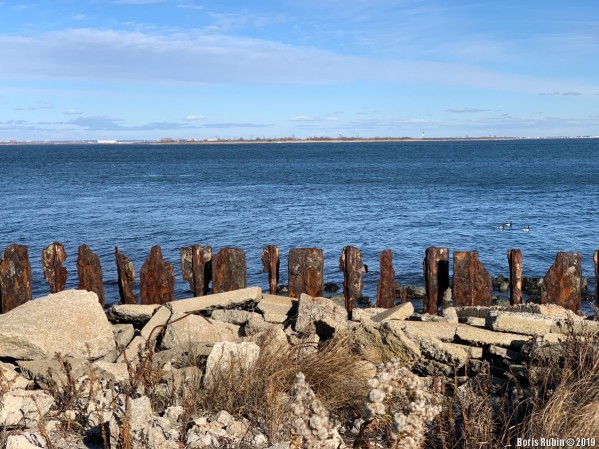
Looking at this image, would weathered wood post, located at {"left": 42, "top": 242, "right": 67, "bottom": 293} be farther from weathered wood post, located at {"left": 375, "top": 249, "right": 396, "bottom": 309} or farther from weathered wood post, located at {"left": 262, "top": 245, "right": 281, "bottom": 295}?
weathered wood post, located at {"left": 375, "top": 249, "right": 396, "bottom": 309}

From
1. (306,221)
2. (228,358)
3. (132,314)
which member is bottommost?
(306,221)

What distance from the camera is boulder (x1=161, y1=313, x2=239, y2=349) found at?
800 cm

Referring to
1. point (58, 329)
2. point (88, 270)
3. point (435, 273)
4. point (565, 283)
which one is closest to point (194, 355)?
point (58, 329)

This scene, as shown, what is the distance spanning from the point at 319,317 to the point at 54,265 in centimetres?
516

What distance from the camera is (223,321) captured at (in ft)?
28.6

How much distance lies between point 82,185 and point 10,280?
42.3 metres

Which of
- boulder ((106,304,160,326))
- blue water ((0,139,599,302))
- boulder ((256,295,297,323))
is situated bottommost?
blue water ((0,139,599,302))

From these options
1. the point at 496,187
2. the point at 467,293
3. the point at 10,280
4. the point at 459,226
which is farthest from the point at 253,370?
the point at 496,187

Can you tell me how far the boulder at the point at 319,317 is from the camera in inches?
300

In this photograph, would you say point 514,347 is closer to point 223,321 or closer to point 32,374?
point 223,321

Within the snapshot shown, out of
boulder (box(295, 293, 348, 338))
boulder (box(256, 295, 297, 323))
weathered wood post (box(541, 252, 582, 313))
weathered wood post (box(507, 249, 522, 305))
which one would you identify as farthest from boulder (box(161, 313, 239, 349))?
weathered wood post (box(541, 252, 582, 313))

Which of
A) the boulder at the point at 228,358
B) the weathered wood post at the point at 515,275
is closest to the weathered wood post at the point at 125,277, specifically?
the boulder at the point at 228,358

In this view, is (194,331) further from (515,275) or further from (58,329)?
(515,275)

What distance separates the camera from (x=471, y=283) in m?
10.1
